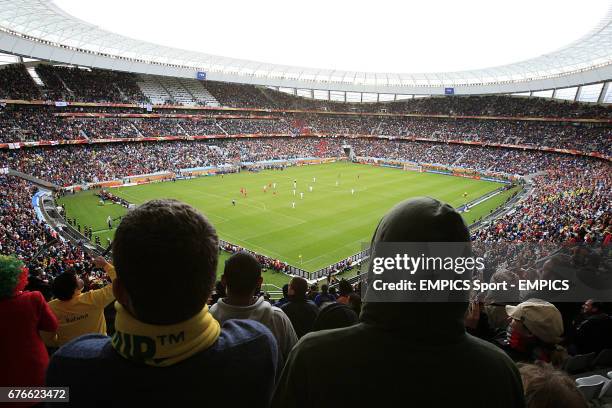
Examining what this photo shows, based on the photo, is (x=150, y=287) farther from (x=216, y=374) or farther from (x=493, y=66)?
(x=493, y=66)

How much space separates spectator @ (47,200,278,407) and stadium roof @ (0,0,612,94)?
4752 cm

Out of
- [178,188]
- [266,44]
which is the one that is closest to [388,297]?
[178,188]

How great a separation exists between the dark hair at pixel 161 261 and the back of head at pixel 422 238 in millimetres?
847

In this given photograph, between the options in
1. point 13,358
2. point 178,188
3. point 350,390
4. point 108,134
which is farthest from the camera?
point 108,134

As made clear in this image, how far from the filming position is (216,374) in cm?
185

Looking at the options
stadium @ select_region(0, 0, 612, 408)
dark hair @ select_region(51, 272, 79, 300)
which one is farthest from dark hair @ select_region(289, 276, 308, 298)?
dark hair @ select_region(51, 272, 79, 300)

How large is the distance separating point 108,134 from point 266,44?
27.5m

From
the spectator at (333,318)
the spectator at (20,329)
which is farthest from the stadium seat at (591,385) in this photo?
the spectator at (20,329)

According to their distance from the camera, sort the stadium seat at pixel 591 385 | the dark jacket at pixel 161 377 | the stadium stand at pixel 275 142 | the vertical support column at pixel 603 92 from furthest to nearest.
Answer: the vertical support column at pixel 603 92 → the stadium stand at pixel 275 142 → the stadium seat at pixel 591 385 → the dark jacket at pixel 161 377

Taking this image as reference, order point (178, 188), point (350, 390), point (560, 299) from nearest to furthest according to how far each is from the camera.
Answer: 1. point (350, 390)
2. point (560, 299)
3. point (178, 188)

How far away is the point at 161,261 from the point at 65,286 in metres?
3.30

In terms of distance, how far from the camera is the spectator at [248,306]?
353cm

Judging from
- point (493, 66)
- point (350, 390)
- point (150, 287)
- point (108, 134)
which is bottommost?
point (108, 134)

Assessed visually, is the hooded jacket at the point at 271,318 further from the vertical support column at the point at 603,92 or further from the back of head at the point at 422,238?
the vertical support column at the point at 603,92
